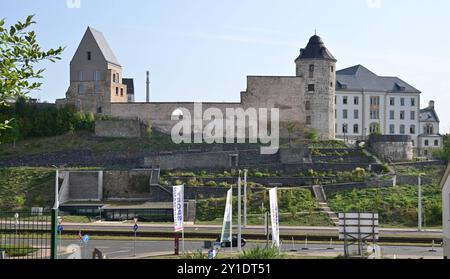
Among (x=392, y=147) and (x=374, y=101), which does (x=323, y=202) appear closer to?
(x=392, y=147)

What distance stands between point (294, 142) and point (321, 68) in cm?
601

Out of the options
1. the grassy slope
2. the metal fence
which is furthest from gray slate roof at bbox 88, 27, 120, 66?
the metal fence

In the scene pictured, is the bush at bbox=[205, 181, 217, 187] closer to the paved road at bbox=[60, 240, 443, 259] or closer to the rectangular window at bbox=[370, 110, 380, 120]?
the paved road at bbox=[60, 240, 443, 259]

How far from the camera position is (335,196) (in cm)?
3659

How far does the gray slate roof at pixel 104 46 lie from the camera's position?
49.5 meters

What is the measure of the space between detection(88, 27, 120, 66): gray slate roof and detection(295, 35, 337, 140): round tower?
12669 mm

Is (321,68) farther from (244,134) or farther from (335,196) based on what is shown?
(335,196)

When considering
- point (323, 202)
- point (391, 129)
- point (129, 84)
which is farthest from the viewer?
point (129, 84)

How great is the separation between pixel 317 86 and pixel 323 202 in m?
15.5

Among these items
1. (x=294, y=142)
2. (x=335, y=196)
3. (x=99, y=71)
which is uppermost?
(x=99, y=71)

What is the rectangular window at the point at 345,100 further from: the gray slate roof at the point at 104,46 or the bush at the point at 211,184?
the bush at the point at 211,184

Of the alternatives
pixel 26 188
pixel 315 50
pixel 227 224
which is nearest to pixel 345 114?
pixel 315 50

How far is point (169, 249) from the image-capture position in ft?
72.2

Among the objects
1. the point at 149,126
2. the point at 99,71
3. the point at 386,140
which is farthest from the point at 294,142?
the point at 99,71
